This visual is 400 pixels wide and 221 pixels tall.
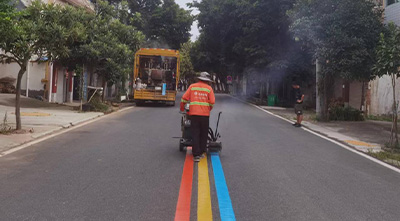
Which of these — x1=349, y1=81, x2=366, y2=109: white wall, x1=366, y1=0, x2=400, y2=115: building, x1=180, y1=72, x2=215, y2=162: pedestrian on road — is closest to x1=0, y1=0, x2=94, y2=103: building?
x1=349, y1=81, x2=366, y2=109: white wall

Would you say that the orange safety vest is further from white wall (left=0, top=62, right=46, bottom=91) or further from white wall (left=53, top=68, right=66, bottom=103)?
white wall (left=53, top=68, right=66, bottom=103)

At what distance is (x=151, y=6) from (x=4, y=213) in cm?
3703

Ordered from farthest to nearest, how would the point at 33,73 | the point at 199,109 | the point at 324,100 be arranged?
the point at 33,73 < the point at 324,100 < the point at 199,109

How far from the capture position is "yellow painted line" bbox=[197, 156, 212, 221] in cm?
448

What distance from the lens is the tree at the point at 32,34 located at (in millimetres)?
9352

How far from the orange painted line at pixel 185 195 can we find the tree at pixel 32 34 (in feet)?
17.8

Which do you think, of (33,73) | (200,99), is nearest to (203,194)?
(200,99)

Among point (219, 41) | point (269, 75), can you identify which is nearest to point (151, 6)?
point (219, 41)

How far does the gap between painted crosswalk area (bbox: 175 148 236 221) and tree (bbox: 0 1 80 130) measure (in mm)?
5383

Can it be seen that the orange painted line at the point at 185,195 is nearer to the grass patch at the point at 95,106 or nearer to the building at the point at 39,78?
the grass patch at the point at 95,106

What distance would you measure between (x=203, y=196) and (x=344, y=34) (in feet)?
40.5

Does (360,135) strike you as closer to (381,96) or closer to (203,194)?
(381,96)

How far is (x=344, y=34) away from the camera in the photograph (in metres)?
15.3

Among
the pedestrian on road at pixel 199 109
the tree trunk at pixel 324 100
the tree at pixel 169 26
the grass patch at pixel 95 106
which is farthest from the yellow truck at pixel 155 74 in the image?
the pedestrian on road at pixel 199 109
